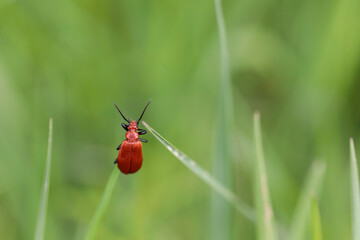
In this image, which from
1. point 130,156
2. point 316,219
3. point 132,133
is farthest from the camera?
point 132,133

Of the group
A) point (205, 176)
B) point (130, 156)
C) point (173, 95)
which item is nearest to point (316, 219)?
point (205, 176)

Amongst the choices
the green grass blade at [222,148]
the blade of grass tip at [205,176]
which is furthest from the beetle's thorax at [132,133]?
the blade of grass tip at [205,176]

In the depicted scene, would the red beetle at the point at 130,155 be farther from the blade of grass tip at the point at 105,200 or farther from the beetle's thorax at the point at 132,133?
the blade of grass tip at the point at 105,200

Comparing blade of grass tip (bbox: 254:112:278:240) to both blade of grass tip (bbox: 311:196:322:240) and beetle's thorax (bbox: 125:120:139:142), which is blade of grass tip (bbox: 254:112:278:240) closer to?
blade of grass tip (bbox: 311:196:322:240)

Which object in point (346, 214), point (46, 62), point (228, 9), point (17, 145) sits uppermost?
point (228, 9)

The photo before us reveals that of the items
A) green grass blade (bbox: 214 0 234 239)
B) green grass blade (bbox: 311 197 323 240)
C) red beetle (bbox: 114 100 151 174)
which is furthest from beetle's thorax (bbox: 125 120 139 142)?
green grass blade (bbox: 311 197 323 240)

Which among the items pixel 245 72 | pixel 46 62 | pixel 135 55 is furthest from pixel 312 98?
pixel 46 62

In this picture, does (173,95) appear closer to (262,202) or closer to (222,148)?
(222,148)

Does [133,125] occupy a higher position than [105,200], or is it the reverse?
[133,125]

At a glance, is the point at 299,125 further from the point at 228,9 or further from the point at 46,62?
the point at 46,62
